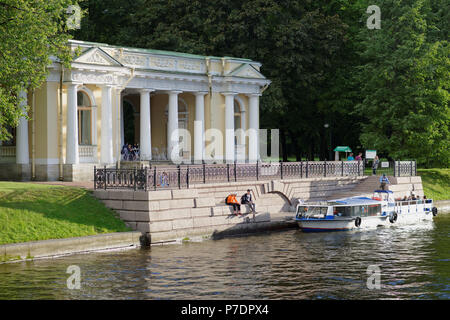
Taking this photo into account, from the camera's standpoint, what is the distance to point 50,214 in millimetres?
27422

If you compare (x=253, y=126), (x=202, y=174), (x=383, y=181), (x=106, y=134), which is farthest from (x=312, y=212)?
(x=253, y=126)

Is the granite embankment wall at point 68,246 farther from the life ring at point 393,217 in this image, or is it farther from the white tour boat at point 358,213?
the life ring at point 393,217

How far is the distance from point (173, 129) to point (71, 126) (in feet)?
30.3

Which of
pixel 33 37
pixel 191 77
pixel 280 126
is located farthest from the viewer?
pixel 280 126

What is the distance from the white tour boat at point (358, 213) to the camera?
34000mm

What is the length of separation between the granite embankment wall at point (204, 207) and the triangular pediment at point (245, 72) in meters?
10.4

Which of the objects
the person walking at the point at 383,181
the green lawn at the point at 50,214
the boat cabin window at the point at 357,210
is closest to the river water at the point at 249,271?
the green lawn at the point at 50,214

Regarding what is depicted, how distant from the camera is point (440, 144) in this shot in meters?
52.2

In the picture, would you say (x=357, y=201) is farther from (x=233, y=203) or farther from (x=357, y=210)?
(x=233, y=203)

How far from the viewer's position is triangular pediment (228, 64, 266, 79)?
47.1 m

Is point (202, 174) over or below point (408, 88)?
below
